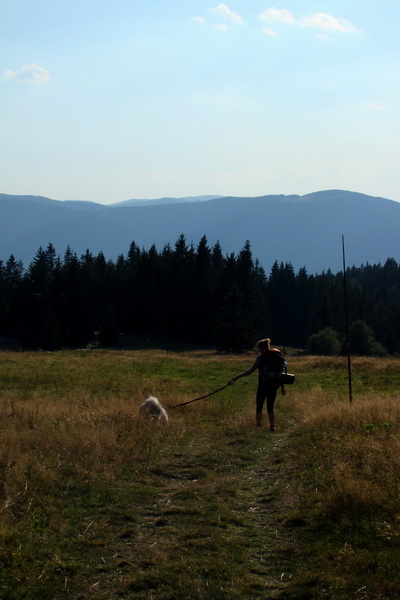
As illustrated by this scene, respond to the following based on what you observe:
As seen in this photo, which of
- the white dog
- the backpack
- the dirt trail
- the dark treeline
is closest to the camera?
the dirt trail

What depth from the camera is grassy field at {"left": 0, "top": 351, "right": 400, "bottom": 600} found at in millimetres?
4777

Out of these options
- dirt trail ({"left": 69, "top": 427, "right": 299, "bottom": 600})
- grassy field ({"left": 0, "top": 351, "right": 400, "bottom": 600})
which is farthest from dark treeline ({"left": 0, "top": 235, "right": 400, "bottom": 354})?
dirt trail ({"left": 69, "top": 427, "right": 299, "bottom": 600})

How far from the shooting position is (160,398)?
15.3 m

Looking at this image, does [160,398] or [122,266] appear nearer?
[160,398]

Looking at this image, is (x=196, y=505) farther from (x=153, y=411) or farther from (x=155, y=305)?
(x=155, y=305)

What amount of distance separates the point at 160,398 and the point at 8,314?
69.0 metres

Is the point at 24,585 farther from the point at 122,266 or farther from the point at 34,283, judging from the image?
the point at 122,266

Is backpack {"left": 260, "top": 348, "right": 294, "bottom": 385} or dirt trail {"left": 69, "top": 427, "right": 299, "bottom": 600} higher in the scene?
backpack {"left": 260, "top": 348, "right": 294, "bottom": 385}

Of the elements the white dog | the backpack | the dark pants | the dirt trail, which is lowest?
the dirt trail

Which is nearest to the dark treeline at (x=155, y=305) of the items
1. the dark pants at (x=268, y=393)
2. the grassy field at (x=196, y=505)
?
the dark pants at (x=268, y=393)

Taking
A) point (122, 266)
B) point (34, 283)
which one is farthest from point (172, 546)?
point (122, 266)

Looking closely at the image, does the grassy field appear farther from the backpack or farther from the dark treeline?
the dark treeline

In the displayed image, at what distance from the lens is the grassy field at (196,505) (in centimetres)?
478

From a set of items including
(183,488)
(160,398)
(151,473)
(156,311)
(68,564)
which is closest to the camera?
(68,564)
